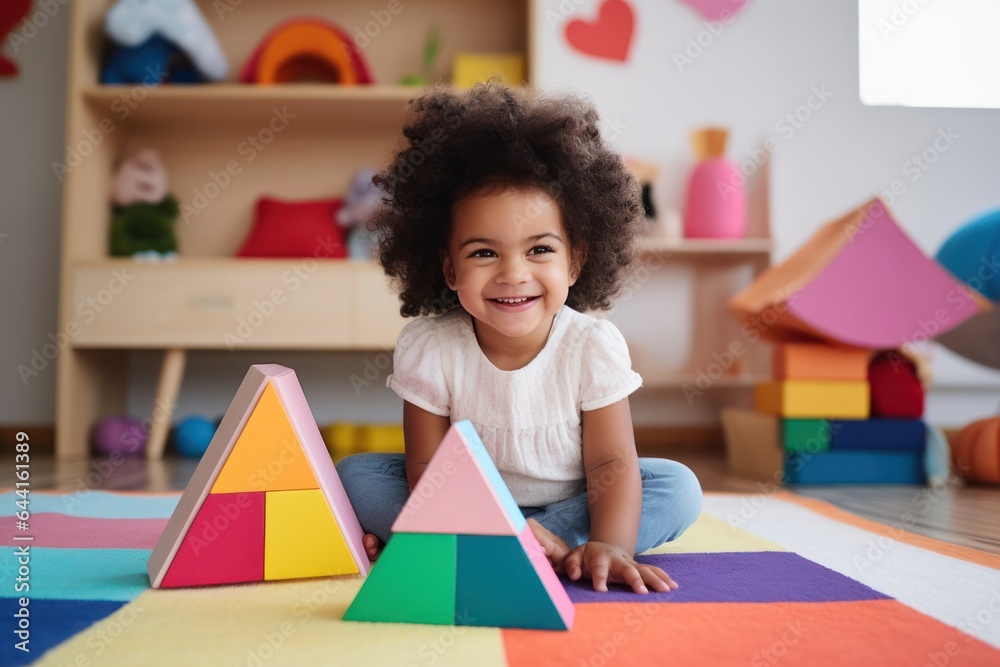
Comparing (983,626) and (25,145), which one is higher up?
(25,145)

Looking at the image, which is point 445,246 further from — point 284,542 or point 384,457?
point 284,542

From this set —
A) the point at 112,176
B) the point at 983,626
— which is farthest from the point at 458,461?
the point at 112,176

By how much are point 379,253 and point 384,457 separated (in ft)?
0.86

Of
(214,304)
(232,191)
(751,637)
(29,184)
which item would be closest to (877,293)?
(751,637)

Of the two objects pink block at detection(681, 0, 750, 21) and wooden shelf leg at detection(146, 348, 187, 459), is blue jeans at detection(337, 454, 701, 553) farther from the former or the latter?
pink block at detection(681, 0, 750, 21)

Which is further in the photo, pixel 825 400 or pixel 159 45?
pixel 159 45

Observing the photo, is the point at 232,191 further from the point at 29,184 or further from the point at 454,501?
the point at 454,501

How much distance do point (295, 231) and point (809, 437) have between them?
1.44 m

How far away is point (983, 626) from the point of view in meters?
0.68

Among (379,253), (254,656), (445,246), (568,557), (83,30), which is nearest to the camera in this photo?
(254,656)

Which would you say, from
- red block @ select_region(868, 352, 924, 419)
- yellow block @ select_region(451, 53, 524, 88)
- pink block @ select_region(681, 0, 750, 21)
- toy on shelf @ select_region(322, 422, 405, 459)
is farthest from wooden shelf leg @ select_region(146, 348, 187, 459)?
pink block @ select_region(681, 0, 750, 21)

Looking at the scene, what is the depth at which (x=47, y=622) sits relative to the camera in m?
0.63

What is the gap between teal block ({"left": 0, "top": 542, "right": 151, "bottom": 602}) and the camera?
0.73 metres

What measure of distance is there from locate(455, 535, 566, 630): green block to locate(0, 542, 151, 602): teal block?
29 centimetres
